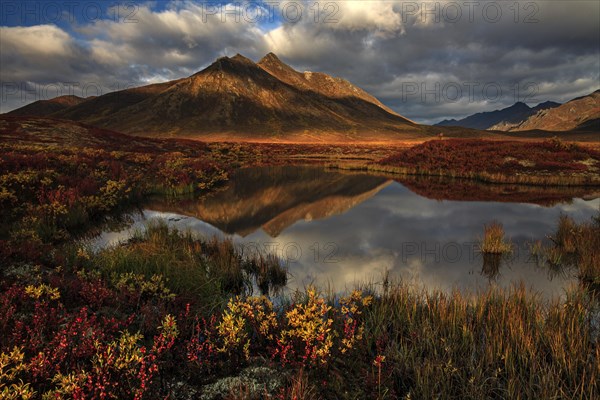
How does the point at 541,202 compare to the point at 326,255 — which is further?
the point at 541,202

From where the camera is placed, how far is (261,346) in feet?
17.5

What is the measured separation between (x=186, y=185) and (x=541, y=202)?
24.8 m

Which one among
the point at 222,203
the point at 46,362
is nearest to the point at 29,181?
the point at 222,203

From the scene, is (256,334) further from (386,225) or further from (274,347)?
(386,225)

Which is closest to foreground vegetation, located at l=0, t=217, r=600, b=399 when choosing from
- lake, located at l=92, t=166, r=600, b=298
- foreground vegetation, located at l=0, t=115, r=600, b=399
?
foreground vegetation, located at l=0, t=115, r=600, b=399

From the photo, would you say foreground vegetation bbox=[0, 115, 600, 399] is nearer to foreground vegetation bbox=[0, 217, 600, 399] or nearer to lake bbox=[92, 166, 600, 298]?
foreground vegetation bbox=[0, 217, 600, 399]

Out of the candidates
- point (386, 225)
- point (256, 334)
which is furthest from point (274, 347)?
point (386, 225)

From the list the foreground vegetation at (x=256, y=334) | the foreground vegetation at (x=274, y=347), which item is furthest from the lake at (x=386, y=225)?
the foreground vegetation at (x=274, y=347)

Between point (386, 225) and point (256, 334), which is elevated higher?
point (256, 334)

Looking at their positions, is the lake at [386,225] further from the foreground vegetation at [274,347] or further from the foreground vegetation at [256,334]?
the foreground vegetation at [274,347]

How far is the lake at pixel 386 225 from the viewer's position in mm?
9836

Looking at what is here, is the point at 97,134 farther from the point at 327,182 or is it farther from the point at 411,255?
the point at 411,255

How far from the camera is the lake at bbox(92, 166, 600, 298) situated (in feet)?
32.3

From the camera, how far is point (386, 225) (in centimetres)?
1686
